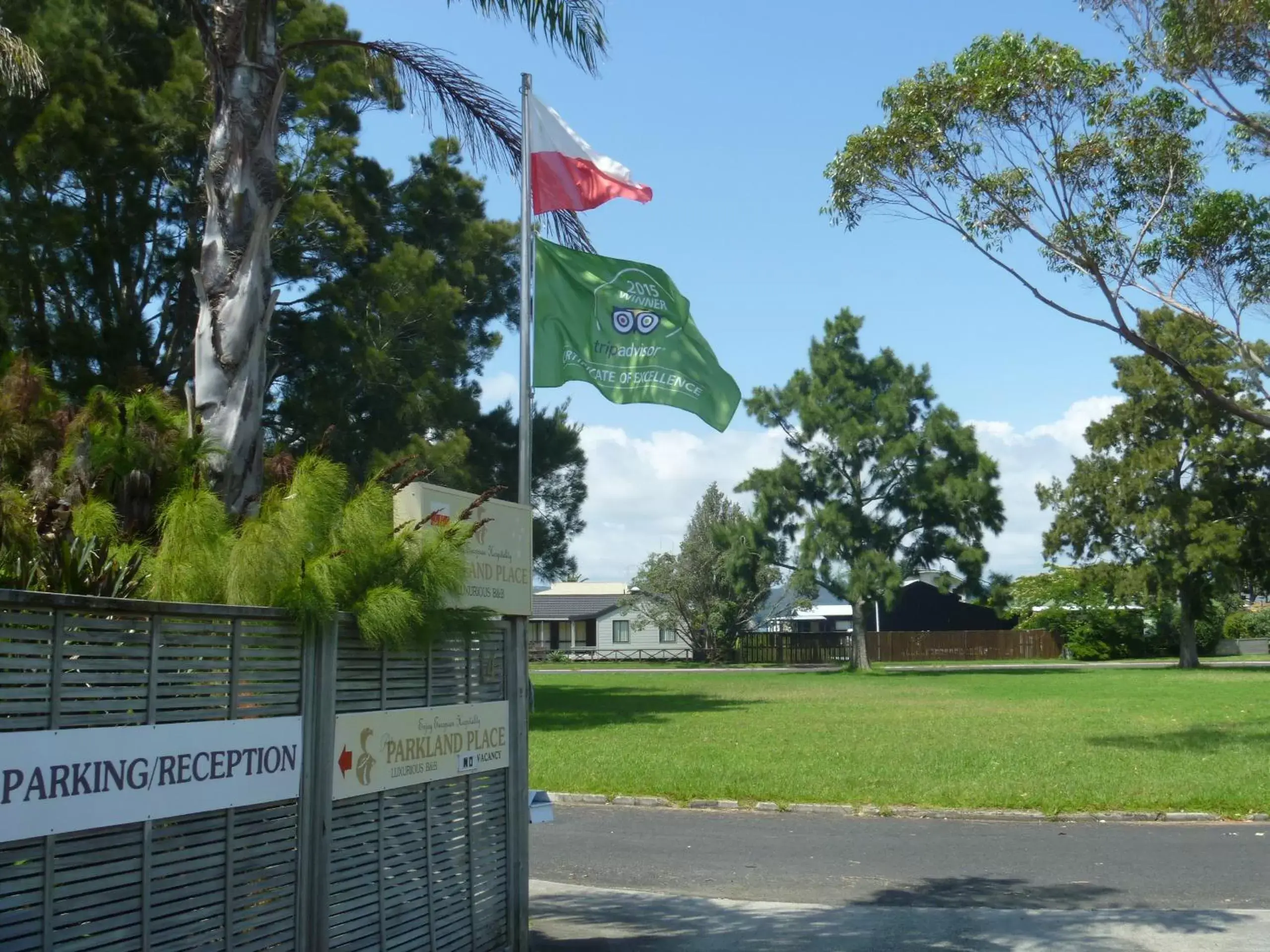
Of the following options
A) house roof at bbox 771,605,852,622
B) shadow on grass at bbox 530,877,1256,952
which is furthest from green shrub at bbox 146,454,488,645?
house roof at bbox 771,605,852,622

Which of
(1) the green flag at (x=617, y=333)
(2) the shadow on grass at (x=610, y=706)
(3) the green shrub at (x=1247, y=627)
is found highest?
(1) the green flag at (x=617, y=333)

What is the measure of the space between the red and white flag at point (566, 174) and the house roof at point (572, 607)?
69.4 meters

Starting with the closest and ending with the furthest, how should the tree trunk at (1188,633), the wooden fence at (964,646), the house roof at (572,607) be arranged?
the tree trunk at (1188,633)
the wooden fence at (964,646)
the house roof at (572,607)

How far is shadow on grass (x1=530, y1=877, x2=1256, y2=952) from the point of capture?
7648 mm

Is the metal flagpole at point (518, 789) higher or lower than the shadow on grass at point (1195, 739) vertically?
higher

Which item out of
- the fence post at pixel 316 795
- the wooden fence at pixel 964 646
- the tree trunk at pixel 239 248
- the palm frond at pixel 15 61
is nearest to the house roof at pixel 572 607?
the wooden fence at pixel 964 646

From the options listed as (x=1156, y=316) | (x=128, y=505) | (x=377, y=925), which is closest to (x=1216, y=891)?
(x=377, y=925)

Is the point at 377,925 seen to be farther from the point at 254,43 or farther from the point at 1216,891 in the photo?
the point at 1216,891

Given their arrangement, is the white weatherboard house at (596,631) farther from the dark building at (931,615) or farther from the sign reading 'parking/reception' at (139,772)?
the sign reading 'parking/reception' at (139,772)

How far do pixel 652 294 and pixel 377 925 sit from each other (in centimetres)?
476

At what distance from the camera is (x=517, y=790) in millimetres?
7047

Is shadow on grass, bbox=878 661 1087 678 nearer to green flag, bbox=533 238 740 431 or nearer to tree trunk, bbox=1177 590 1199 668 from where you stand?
tree trunk, bbox=1177 590 1199 668

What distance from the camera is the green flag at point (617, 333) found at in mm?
8695

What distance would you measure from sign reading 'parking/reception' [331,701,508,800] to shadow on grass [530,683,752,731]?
15.2 meters
